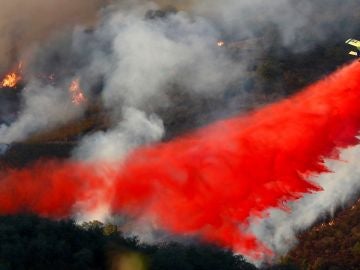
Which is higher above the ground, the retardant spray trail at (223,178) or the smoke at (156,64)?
the smoke at (156,64)

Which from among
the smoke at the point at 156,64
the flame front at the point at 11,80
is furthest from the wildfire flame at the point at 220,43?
the flame front at the point at 11,80

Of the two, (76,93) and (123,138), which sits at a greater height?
(76,93)

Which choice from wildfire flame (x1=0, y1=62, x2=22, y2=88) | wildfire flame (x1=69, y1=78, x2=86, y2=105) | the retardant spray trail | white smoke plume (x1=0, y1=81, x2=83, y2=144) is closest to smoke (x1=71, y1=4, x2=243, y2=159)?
wildfire flame (x1=69, y1=78, x2=86, y2=105)

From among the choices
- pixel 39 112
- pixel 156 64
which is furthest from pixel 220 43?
pixel 39 112

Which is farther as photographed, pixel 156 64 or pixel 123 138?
pixel 156 64

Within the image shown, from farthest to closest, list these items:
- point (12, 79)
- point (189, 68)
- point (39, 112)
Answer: point (12, 79), point (189, 68), point (39, 112)

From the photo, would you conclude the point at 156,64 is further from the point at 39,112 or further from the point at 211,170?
the point at 211,170

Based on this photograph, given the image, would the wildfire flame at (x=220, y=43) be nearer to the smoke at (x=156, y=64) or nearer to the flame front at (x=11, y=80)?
the smoke at (x=156, y=64)
